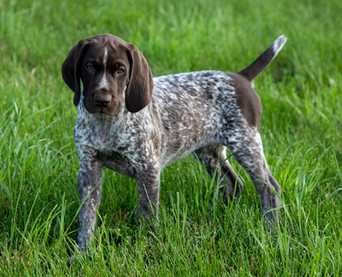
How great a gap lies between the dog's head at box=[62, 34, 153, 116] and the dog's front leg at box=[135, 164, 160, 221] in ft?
1.57

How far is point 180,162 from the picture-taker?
181 inches

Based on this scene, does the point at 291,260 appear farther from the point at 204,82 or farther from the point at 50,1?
the point at 50,1

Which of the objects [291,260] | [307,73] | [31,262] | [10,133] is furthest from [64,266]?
[307,73]

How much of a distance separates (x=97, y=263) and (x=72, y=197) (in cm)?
88

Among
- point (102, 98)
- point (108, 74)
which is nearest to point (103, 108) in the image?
point (102, 98)

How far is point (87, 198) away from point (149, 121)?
0.68 meters

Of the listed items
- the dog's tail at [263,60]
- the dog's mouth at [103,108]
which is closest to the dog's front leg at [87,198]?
the dog's mouth at [103,108]

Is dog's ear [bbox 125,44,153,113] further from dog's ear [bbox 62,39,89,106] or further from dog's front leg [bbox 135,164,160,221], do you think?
dog's front leg [bbox 135,164,160,221]

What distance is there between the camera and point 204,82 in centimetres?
411

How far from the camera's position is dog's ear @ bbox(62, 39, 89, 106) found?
10.3ft

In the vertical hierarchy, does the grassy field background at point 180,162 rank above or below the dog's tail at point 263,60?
below

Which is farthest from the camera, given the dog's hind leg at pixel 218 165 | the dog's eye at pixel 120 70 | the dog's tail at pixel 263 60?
the dog's hind leg at pixel 218 165

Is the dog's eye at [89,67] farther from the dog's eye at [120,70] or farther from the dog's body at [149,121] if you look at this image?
the dog's eye at [120,70]

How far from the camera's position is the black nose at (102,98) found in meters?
3.02
